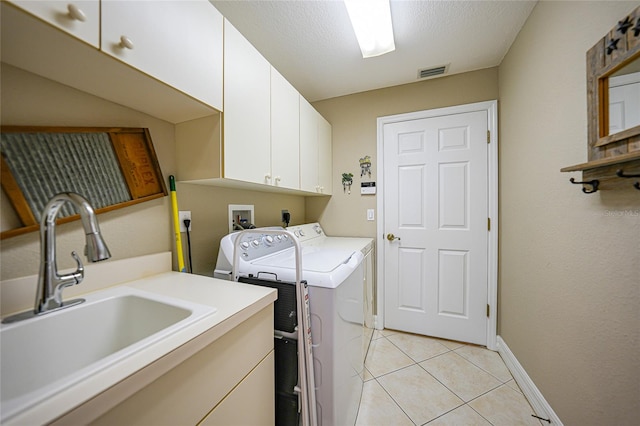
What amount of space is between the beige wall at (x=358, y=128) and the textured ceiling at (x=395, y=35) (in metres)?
0.14

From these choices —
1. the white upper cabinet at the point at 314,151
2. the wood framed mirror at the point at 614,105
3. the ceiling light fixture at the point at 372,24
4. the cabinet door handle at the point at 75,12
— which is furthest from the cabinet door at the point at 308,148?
the wood framed mirror at the point at 614,105

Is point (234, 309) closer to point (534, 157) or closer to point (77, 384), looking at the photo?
point (77, 384)

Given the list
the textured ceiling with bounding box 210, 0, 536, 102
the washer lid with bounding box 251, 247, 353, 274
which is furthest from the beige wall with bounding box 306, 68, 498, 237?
the washer lid with bounding box 251, 247, 353, 274

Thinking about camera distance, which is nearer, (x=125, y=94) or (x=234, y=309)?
(x=234, y=309)

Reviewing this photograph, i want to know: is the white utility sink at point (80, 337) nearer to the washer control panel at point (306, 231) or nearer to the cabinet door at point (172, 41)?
the cabinet door at point (172, 41)

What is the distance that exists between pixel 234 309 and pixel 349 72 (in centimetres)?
213

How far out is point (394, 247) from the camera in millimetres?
2371

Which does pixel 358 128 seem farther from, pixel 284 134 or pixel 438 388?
pixel 438 388

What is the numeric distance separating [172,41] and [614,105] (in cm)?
169

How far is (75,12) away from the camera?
0.62 meters

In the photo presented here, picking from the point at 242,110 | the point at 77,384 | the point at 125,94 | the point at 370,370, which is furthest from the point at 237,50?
the point at 370,370

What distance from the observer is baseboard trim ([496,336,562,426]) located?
1.31 m

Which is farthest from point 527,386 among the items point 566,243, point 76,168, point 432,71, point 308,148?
→ point 76,168

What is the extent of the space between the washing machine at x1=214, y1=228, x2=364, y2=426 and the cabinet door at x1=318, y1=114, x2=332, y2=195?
1035mm
